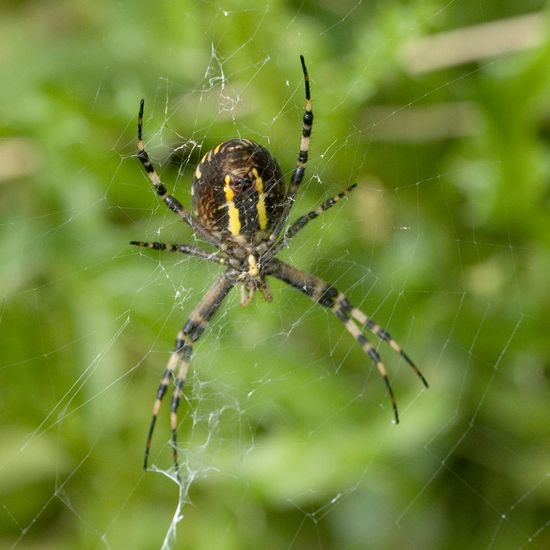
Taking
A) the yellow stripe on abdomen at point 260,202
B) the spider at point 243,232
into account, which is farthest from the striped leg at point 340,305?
the yellow stripe on abdomen at point 260,202

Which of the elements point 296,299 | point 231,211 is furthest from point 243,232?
point 296,299

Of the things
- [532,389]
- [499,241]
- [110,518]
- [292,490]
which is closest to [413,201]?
[499,241]

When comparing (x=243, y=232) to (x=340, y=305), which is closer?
(x=243, y=232)

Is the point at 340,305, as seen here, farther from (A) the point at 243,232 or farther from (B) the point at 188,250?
(B) the point at 188,250

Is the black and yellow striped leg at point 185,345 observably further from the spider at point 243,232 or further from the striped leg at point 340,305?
the striped leg at point 340,305

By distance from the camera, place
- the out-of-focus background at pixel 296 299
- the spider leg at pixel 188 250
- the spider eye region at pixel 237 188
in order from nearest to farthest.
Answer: the spider eye region at pixel 237 188
the spider leg at pixel 188 250
the out-of-focus background at pixel 296 299

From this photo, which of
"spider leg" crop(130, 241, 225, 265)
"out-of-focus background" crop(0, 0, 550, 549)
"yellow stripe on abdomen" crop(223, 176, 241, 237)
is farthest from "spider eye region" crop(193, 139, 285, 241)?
"out-of-focus background" crop(0, 0, 550, 549)

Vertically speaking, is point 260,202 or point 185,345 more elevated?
point 260,202
